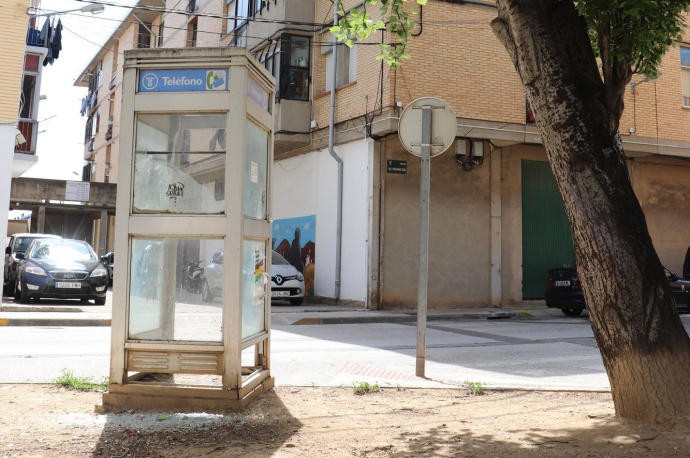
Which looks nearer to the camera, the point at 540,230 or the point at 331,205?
the point at 331,205

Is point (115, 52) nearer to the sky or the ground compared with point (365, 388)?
nearer to the sky

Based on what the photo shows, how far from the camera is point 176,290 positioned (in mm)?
5523

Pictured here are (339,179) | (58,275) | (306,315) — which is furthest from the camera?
(339,179)

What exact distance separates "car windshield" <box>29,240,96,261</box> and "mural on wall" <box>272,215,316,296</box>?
229 inches

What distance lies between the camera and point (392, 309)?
1647 centimetres

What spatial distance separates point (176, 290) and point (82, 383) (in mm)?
1306

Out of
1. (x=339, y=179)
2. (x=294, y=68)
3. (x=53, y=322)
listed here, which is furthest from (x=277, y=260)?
(x=53, y=322)

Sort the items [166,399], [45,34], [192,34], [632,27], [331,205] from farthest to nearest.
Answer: [192,34] → [45,34] → [331,205] → [166,399] → [632,27]

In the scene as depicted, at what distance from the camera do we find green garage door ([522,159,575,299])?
1838 centimetres

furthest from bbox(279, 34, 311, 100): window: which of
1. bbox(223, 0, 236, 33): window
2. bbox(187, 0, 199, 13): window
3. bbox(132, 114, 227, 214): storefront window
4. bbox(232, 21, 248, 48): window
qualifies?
bbox(132, 114, 227, 214): storefront window

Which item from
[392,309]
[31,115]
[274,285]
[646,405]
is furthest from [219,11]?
[646,405]

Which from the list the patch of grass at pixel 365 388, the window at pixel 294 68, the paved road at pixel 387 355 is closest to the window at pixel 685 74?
the paved road at pixel 387 355

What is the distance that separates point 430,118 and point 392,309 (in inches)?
395

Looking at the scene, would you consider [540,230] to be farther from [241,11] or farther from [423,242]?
[423,242]
